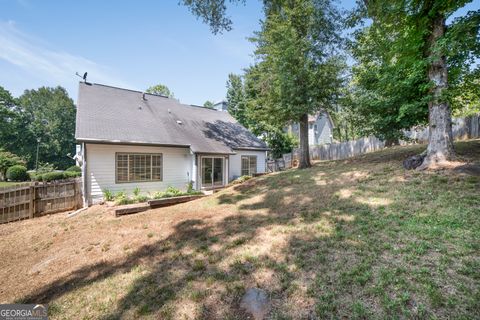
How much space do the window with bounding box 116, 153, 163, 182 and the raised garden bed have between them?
9.48 feet

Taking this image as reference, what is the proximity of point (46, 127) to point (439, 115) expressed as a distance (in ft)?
193

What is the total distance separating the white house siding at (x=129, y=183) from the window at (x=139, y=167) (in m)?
0.21

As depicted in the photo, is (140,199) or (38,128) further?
(38,128)

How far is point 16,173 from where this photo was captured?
25.1 m

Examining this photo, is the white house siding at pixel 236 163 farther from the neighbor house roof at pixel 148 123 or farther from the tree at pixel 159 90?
the tree at pixel 159 90

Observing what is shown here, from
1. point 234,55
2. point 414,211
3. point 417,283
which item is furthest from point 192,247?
point 234,55

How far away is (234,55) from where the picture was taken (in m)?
13.9

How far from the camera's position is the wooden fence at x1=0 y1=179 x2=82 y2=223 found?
7996mm

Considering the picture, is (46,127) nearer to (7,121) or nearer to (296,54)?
(7,121)

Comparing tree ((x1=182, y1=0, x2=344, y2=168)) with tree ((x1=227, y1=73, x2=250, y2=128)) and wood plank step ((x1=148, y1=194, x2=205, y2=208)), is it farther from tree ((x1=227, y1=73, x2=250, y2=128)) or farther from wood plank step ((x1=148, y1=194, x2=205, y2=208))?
tree ((x1=227, y1=73, x2=250, y2=128))

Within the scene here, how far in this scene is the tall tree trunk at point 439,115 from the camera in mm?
6391

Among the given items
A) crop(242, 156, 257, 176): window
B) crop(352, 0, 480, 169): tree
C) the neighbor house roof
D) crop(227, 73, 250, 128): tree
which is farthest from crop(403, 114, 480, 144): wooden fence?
crop(227, 73, 250, 128): tree

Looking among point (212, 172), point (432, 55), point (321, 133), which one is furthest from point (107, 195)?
point (321, 133)

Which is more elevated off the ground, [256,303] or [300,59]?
[300,59]
